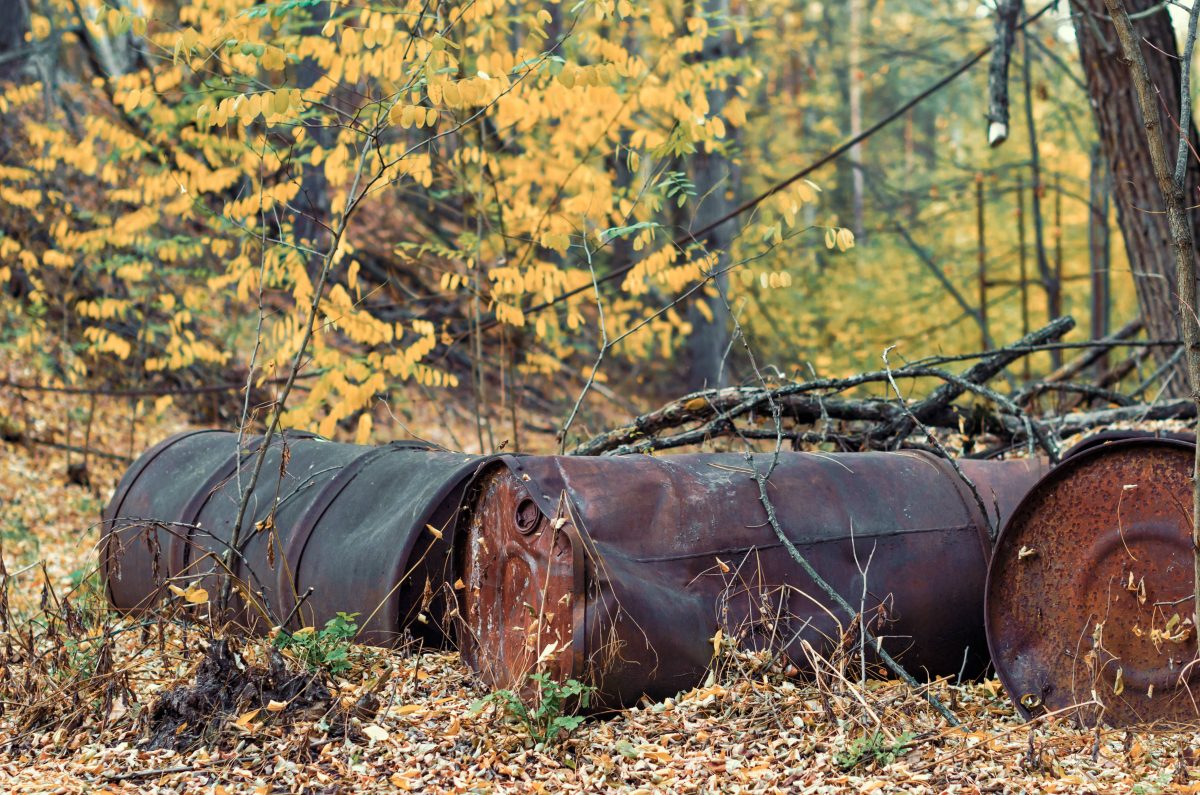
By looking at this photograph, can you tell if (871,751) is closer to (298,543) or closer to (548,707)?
(548,707)

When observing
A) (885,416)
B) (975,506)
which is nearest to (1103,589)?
(975,506)

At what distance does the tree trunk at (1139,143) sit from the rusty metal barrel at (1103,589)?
12.0 feet

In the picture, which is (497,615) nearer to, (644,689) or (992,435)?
(644,689)

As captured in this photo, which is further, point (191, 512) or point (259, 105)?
point (191, 512)

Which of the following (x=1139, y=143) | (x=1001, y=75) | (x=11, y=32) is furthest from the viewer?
(x=11, y=32)

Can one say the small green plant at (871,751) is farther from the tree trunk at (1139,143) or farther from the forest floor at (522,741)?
the tree trunk at (1139,143)

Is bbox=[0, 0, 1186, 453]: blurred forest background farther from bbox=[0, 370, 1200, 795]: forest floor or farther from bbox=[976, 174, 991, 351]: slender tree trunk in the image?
bbox=[0, 370, 1200, 795]: forest floor

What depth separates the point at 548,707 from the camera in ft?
10.8

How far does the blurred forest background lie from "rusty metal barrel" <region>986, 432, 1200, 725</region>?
143cm

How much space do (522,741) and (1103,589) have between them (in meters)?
1.87

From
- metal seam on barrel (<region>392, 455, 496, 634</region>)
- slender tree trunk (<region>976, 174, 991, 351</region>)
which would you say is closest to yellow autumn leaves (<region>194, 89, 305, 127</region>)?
metal seam on barrel (<region>392, 455, 496, 634</region>)

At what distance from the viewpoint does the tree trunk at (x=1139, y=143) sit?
669cm

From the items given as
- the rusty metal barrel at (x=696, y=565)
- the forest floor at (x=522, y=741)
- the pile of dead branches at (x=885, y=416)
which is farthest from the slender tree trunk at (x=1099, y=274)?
the forest floor at (x=522, y=741)

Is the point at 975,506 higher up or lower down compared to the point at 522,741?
higher up
